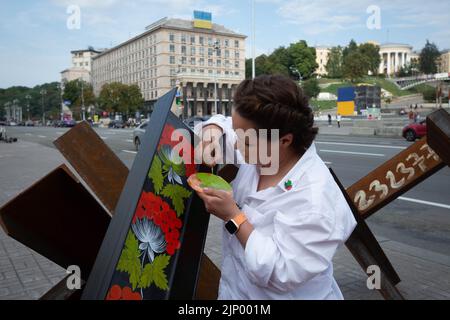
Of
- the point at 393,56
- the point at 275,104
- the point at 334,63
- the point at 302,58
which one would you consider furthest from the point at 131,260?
the point at 393,56

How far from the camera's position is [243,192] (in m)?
1.70

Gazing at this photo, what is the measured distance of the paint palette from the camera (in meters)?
1.44

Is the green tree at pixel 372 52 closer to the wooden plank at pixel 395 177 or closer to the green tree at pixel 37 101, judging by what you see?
the green tree at pixel 37 101

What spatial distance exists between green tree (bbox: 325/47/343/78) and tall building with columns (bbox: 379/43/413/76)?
13.2 m

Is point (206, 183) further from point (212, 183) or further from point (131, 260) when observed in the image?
point (131, 260)

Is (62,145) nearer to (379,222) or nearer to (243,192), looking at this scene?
(243,192)

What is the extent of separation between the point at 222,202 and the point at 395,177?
2.08 meters

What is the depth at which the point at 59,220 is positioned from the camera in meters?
1.89

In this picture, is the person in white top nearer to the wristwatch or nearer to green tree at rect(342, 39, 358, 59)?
the wristwatch

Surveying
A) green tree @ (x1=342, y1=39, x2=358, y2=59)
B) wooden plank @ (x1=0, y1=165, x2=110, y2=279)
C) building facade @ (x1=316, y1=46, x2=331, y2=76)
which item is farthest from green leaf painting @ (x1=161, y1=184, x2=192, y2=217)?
building facade @ (x1=316, y1=46, x2=331, y2=76)

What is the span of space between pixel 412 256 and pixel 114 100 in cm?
7388

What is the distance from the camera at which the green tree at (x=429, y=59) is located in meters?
106

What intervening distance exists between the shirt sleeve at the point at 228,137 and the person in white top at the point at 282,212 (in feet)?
0.79
